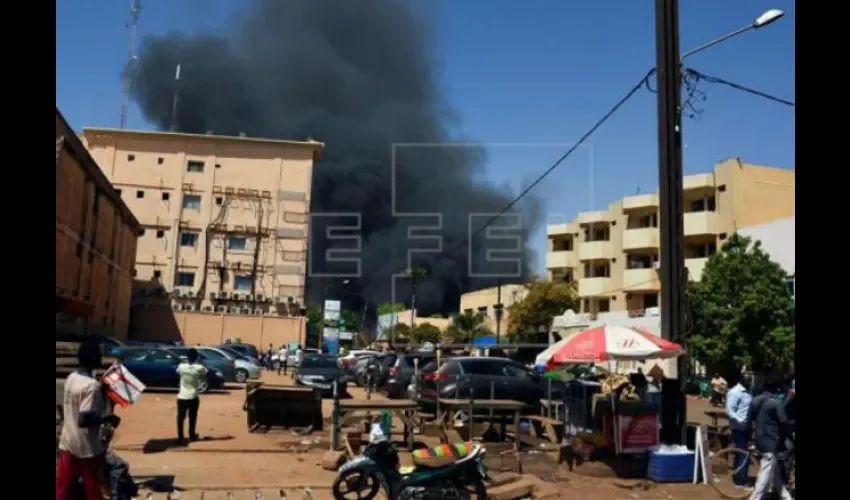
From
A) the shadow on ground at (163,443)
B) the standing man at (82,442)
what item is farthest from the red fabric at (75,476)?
the shadow on ground at (163,443)

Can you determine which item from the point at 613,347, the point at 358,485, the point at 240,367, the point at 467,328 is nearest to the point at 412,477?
the point at 358,485

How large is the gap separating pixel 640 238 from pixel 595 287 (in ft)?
19.1

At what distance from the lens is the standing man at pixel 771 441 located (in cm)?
815

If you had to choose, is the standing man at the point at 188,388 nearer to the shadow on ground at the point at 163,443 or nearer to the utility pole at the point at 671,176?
the shadow on ground at the point at 163,443

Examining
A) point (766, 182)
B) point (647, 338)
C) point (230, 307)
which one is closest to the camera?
point (647, 338)

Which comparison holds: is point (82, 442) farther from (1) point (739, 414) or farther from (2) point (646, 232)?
(2) point (646, 232)

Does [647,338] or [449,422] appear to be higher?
[647,338]

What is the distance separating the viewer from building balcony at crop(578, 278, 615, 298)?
5291cm

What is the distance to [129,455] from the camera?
11453mm

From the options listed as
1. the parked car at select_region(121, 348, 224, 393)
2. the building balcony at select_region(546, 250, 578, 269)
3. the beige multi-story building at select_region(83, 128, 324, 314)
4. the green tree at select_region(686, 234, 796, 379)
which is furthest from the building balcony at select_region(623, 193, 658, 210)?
the parked car at select_region(121, 348, 224, 393)
